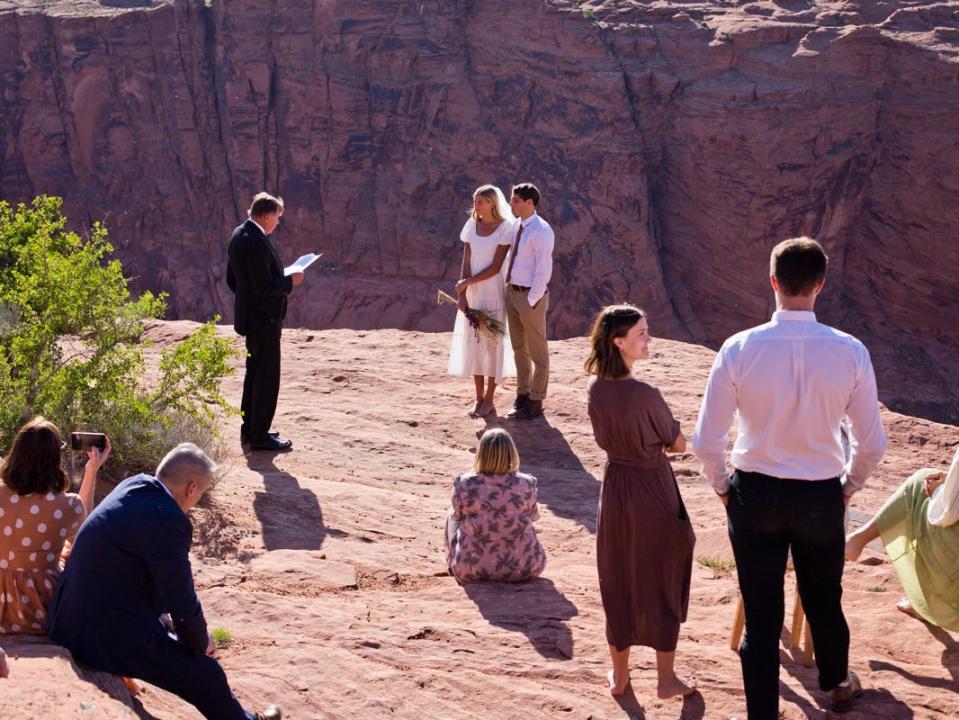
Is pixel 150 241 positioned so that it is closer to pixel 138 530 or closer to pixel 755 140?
pixel 755 140

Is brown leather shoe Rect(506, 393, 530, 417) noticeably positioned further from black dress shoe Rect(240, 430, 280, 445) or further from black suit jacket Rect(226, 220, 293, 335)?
black suit jacket Rect(226, 220, 293, 335)

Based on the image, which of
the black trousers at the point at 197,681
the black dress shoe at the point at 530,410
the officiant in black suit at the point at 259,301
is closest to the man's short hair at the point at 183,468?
the black trousers at the point at 197,681

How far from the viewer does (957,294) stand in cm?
2588

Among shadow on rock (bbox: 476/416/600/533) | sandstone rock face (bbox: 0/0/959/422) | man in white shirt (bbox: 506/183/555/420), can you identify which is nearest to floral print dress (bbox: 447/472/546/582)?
shadow on rock (bbox: 476/416/600/533)

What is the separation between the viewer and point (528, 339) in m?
9.82

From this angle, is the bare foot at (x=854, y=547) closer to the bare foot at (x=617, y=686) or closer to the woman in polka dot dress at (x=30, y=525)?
the bare foot at (x=617, y=686)

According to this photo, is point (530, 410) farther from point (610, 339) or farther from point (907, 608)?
point (610, 339)

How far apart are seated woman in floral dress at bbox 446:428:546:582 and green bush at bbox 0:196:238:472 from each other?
2038 mm

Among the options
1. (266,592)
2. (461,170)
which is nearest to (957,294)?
(461,170)

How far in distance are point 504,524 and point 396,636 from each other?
95cm

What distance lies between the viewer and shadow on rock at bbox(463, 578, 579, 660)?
5.64 m

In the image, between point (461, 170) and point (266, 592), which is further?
point (461, 170)

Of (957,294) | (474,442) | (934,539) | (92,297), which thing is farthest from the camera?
(957,294)

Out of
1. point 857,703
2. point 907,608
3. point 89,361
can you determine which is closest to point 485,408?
point 89,361
